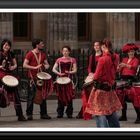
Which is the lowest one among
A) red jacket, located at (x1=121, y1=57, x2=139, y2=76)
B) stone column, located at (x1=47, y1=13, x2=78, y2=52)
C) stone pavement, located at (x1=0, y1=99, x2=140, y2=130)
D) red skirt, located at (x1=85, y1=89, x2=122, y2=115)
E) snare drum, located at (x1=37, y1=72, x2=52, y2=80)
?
stone pavement, located at (x1=0, y1=99, x2=140, y2=130)

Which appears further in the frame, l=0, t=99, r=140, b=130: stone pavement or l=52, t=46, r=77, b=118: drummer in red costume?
l=52, t=46, r=77, b=118: drummer in red costume

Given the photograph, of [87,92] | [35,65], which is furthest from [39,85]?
[87,92]

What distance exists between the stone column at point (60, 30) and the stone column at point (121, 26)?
5.49 feet

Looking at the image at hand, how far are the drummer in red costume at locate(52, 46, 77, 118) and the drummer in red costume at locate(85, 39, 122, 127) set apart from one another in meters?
2.91

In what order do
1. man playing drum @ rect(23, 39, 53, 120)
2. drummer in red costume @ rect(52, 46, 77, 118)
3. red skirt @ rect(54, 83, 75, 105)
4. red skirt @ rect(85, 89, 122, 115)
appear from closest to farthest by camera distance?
red skirt @ rect(85, 89, 122, 115) < man playing drum @ rect(23, 39, 53, 120) < drummer in red costume @ rect(52, 46, 77, 118) < red skirt @ rect(54, 83, 75, 105)

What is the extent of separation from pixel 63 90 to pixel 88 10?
5.63 m

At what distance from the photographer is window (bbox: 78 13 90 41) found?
24.9m

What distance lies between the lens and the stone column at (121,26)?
23906 mm

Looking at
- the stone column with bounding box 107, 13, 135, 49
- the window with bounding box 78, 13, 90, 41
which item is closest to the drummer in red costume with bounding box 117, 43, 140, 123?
the stone column with bounding box 107, 13, 135, 49

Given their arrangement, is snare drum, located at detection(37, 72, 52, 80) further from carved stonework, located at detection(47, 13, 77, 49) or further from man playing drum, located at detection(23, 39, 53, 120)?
carved stonework, located at detection(47, 13, 77, 49)

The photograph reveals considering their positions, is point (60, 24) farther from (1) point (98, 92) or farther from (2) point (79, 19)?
(1) point (98, 92)

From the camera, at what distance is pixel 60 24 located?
23.2 meters

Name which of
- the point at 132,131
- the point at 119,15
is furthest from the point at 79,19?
the point at 132,131

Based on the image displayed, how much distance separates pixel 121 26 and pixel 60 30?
2642mm
